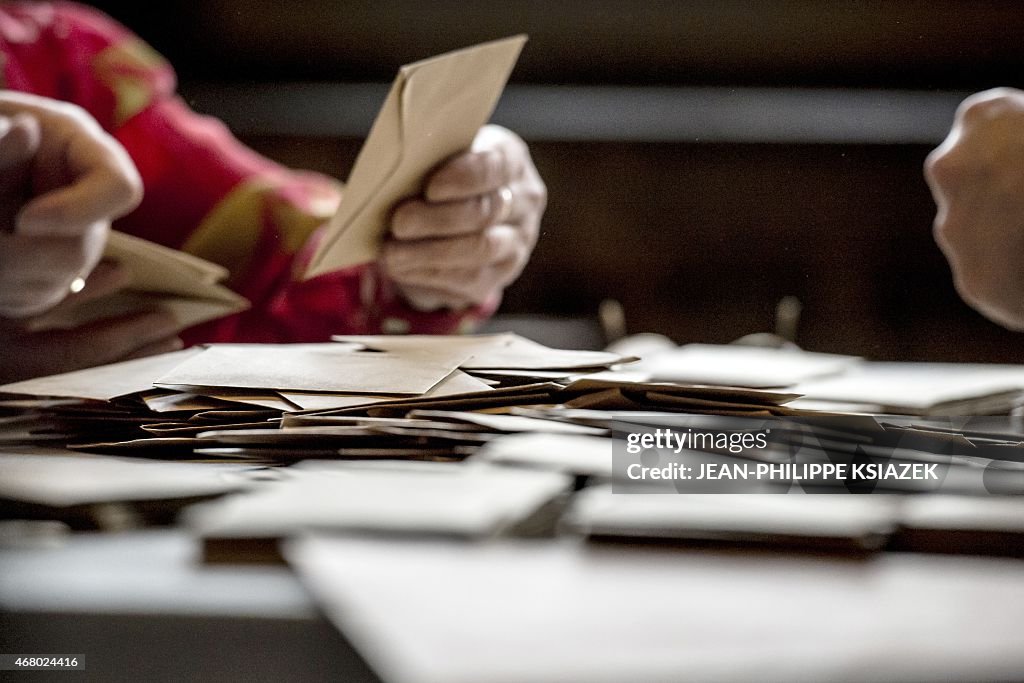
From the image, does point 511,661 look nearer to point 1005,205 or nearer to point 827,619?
point 827,619

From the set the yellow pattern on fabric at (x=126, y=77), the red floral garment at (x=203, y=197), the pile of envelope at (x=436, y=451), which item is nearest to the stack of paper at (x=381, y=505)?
the pile of envelope at (x=436, y=451)

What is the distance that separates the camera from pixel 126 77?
1.02 meters

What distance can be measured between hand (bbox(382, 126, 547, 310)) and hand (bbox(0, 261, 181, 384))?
17 cm

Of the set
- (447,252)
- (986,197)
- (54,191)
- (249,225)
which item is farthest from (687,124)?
(54,191)

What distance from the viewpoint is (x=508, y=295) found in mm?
2002

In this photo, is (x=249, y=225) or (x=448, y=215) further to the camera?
(x=249, y=225)

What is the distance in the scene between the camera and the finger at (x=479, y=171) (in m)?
0.61

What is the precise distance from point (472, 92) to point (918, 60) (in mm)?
1779

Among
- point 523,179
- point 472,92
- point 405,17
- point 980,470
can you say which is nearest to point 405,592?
point 980,470

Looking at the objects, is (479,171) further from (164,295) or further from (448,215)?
(164,295)

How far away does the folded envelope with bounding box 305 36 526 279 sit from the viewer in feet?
1.59

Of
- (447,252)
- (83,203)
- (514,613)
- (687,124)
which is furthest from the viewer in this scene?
(687,124)

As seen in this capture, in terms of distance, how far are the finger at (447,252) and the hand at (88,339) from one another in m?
0.17

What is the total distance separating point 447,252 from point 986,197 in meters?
0.37
